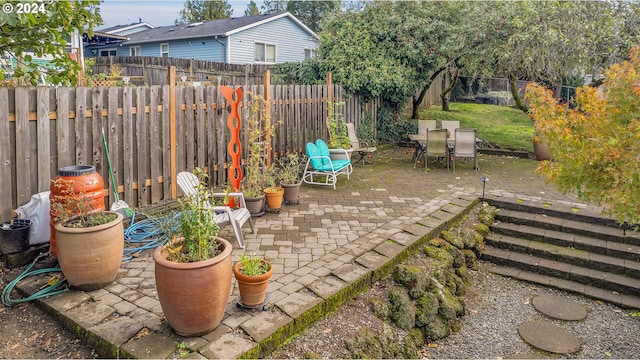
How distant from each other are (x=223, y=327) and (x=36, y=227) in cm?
228

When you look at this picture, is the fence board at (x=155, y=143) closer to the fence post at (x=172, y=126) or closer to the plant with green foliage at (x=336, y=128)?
the fence post at (x=172, y=126)

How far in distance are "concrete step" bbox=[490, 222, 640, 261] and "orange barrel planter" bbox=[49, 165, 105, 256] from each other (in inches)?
207

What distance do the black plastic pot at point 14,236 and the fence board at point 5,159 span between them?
0.13 metres

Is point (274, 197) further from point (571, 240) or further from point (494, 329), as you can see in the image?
point (571, 240)

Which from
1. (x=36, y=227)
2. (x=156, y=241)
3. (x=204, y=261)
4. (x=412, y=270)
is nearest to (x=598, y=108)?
(x=412, y=270)

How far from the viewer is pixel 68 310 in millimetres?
3484

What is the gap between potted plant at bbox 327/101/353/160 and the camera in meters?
8.74

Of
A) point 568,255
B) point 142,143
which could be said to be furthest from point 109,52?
point 568,255

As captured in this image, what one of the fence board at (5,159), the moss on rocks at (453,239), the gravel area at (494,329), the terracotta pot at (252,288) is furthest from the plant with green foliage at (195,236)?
the moss on rocks at (453,239)

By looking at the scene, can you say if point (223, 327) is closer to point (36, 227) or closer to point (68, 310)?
point (68, 310)

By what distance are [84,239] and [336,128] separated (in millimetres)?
6934

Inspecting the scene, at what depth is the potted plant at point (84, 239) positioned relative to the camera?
11.8 ft

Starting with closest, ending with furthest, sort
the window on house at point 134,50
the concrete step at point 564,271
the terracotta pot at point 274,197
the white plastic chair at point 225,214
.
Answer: the white plastic chair at point 225,214, the concrete step at point 564,271, the terracotta pot at point 274,197, the window on house at point 134,50

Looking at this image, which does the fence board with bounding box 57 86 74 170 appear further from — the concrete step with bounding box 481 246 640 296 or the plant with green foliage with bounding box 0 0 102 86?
the concrete step with bounding box 481 246 640 296
